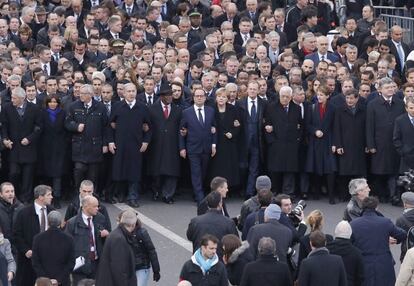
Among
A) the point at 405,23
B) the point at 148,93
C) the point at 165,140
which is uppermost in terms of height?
the point at 405,23

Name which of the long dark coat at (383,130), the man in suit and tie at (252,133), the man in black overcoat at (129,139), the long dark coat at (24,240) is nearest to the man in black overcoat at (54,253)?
the long dark coat at (24,240)

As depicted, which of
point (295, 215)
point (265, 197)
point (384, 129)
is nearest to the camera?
point (265, 197)

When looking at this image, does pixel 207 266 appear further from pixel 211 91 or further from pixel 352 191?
pixel 211 91

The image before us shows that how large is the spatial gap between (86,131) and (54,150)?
0.66m

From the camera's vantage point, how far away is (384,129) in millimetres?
24719

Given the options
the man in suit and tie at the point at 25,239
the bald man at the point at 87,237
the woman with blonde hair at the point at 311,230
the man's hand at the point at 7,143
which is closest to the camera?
the woman with blonde hair at the point at 311,230

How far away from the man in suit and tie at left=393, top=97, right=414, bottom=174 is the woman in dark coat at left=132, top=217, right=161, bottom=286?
6752mm

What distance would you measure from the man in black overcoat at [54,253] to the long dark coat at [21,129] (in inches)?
216

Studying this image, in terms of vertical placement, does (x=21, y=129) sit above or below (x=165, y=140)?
above

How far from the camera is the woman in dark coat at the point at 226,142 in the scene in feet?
80.7

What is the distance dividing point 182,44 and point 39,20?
3.06m

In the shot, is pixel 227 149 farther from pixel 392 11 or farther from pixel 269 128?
pixel 392 11

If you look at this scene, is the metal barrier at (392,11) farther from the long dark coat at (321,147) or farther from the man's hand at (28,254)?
the man's hand at (28,254)

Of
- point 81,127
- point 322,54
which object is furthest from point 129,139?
point 322,54
